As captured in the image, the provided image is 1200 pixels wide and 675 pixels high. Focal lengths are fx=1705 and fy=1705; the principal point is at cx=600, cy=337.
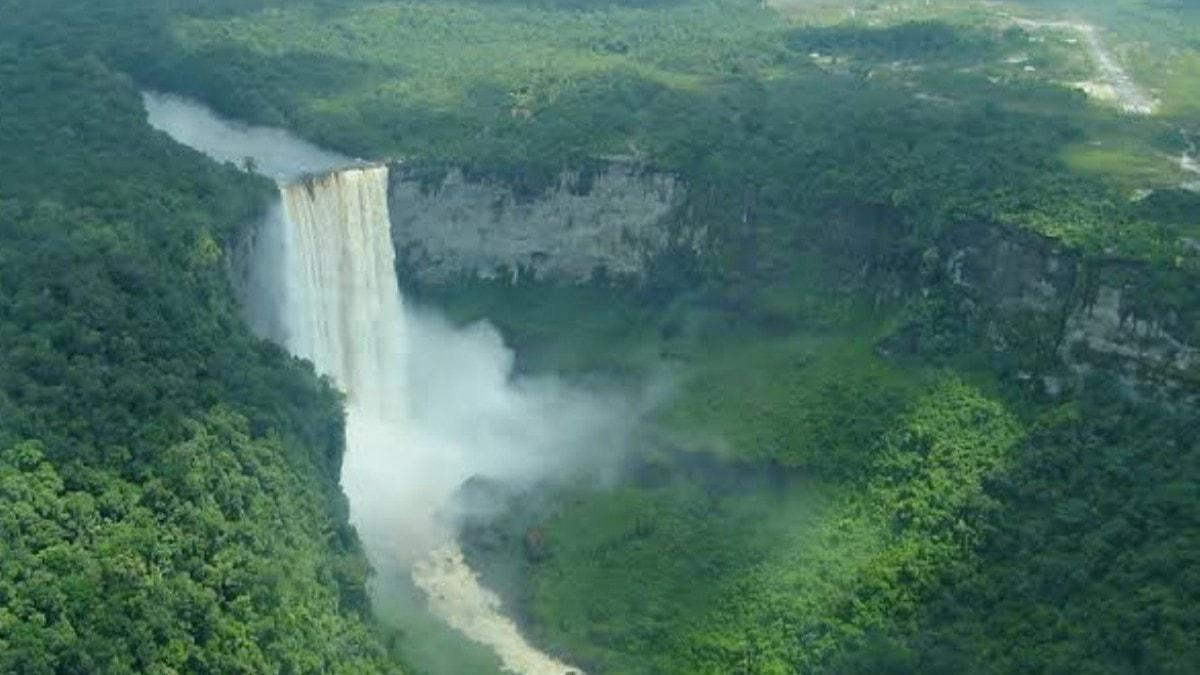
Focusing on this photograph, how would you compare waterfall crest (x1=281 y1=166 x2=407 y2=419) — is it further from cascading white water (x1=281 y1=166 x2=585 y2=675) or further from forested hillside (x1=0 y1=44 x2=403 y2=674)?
forested hillside (x1=0 y1=44 x2=403 y2=674)

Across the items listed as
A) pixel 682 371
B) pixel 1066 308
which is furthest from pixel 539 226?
pixel 1066 308

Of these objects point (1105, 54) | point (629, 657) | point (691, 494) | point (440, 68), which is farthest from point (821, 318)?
point (1105, 54)

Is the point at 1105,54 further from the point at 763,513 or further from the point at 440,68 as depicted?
the point at 763,513

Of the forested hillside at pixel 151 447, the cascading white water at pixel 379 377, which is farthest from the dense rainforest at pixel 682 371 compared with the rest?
the cascading white water at pixel 379 377

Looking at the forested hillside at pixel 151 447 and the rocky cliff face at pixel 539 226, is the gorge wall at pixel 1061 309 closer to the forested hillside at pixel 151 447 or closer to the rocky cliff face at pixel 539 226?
the rocky cliff face at pixel 539 226

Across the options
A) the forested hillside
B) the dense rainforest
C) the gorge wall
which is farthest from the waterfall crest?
the gorge wall

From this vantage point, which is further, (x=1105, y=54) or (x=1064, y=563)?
(x=1105, y=54)
